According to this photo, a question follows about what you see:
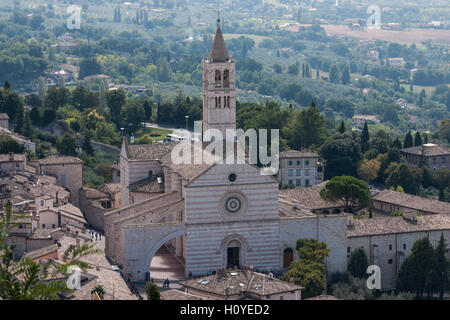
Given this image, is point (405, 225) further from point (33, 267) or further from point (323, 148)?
point (33, 267)

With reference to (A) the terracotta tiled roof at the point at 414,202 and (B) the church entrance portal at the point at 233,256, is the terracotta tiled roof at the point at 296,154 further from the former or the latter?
(B) the church entrance portal at the point at 233,256

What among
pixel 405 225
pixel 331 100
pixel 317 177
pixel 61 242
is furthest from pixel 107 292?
pixel 331 100

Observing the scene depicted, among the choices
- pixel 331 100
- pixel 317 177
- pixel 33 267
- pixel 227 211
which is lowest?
pixel 331 100

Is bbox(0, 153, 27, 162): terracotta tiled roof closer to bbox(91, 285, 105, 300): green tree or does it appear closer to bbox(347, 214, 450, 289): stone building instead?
bbox(347, 214, 450, 289): stone building

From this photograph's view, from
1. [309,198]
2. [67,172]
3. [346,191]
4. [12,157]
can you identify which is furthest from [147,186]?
[346,191]

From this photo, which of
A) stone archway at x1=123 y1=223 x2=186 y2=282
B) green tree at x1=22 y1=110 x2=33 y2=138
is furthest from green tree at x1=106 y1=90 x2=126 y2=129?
stone archway at x1=123 y1=223 x2=186 y2=282

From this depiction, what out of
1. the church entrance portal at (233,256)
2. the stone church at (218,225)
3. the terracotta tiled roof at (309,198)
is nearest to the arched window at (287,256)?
the stone church at (218,225)

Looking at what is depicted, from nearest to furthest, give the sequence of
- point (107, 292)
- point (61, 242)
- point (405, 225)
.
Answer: point (107, 292) < point (61, 242) < point (405, 225)
